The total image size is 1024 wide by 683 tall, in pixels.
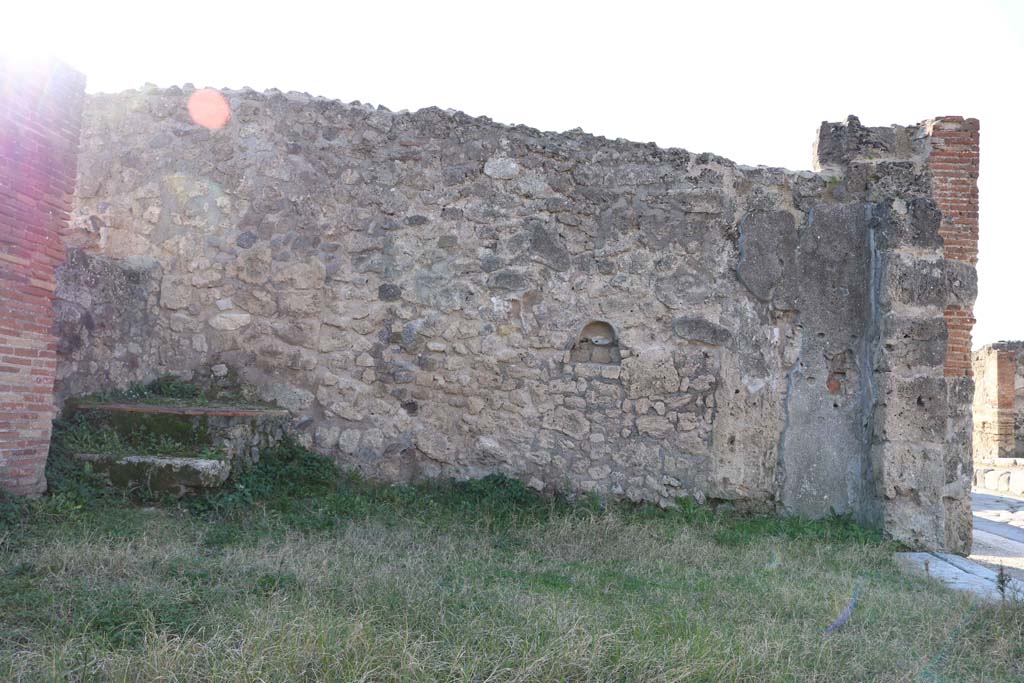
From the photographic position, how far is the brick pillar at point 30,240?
4.39 m

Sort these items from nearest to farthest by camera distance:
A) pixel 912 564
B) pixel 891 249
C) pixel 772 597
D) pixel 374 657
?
pixel 374 657 → pixel 772 597 → pixel 912 564 → pixel 891 249

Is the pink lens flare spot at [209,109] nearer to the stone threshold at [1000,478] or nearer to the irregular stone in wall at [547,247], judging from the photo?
the irregular stone in wall at [547,247]

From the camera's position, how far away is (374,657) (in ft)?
9.14

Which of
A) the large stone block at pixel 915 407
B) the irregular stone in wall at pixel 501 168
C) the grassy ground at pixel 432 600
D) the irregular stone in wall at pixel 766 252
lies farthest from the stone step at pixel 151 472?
the large stone block at pixel 915 407

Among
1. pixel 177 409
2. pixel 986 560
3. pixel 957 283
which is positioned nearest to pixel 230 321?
pixel 177 409

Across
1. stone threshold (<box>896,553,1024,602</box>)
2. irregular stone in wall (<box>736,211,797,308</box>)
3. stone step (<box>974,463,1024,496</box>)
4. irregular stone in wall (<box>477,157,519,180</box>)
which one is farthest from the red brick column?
stone step (<box>974,463,1024,496</box>)

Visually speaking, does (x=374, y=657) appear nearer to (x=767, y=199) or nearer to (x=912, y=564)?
(x=912, y=564)

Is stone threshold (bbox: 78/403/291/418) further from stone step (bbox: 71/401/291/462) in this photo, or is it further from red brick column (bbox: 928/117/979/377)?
red brick column (bbox: 928/117/979/377)

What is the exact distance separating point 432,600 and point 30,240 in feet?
10.2

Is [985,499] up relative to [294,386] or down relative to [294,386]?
down

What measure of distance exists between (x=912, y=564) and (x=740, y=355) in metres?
1.99

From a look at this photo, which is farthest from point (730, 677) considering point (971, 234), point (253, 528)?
point (971, 234)

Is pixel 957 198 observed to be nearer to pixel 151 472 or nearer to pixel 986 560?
pixel 986 560

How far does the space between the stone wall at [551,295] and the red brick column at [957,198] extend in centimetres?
8
